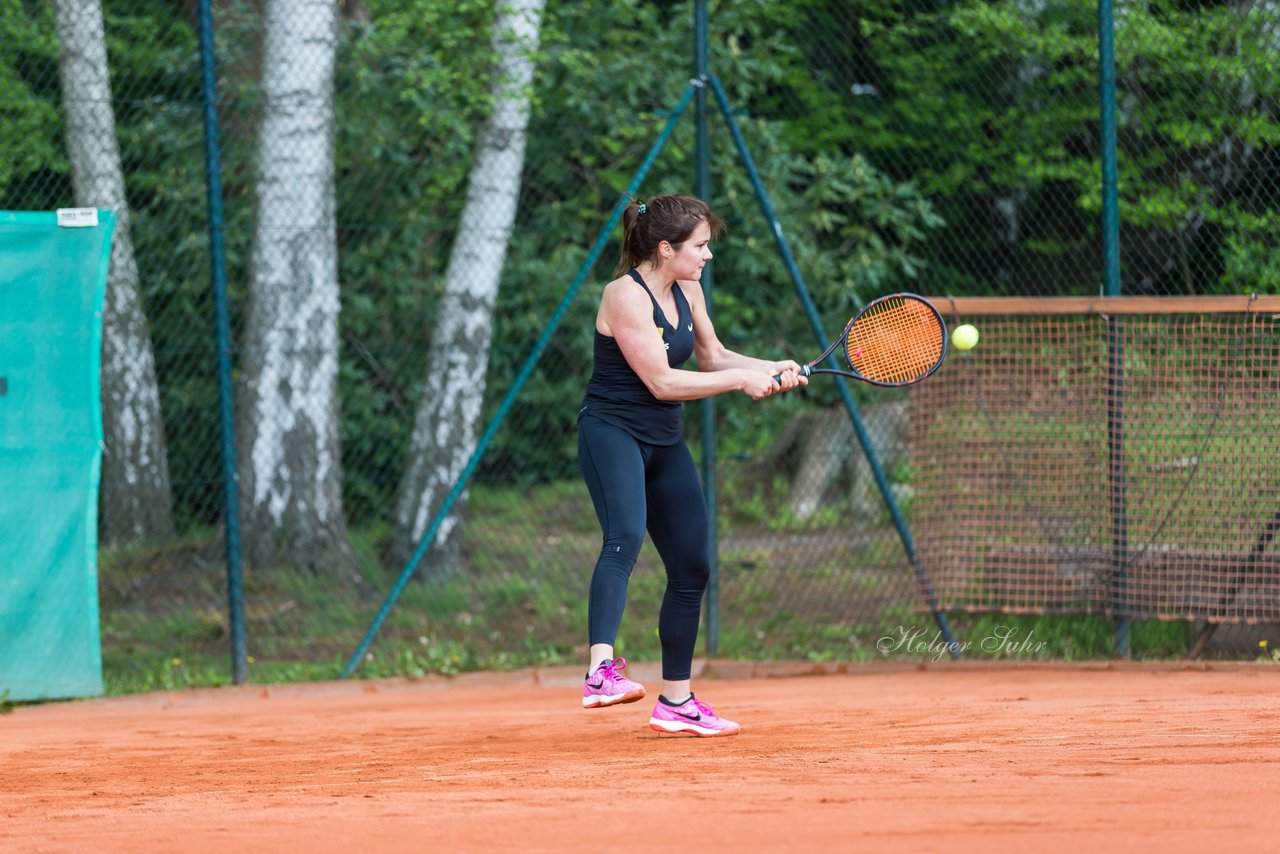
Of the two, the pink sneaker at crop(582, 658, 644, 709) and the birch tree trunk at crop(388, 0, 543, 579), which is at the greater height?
the birch tree trunk at crop(388, 0, 543, 579)

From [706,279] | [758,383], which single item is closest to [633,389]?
[758,383]

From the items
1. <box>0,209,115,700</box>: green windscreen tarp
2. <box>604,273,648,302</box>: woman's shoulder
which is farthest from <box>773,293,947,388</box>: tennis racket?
<box>0,209,115,700</box>: green windscreen tarp

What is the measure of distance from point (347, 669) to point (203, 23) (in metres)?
3.21

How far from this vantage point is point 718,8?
1038 cm

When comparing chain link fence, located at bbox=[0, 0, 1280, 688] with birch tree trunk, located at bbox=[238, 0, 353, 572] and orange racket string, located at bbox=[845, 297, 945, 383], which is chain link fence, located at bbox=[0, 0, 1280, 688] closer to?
birch tree trunk, located at bbox=[238, 0, 353, 572]

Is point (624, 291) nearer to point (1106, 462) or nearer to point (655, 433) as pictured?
point (655, 433)

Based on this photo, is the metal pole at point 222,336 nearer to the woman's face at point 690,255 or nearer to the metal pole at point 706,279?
the metal pole at point 706,279

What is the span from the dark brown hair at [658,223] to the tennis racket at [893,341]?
0.85 meters

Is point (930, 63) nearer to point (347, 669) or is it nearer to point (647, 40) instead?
point (647, 40)

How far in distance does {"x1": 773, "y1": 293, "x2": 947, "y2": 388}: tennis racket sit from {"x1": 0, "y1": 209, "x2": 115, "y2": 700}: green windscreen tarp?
3465 mm

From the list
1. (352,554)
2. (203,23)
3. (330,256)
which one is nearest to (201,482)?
(352,554)

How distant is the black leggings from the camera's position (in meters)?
4.52

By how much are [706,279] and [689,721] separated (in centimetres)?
314

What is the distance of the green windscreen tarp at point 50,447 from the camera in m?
6.43
